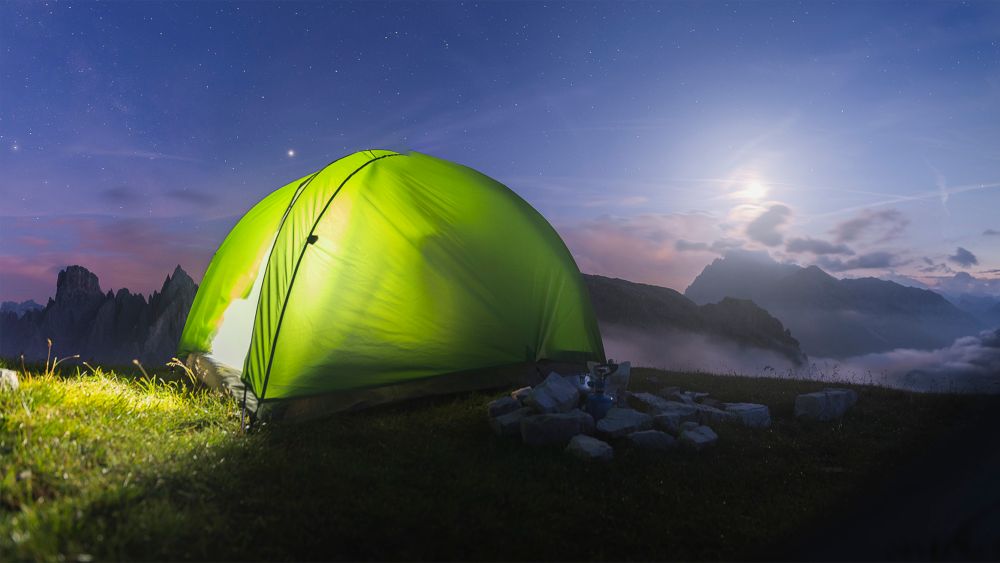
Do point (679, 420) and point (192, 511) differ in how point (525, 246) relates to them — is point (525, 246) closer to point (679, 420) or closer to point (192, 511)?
point (679, 420)

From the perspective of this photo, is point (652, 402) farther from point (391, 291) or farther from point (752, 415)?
point (391, 291)

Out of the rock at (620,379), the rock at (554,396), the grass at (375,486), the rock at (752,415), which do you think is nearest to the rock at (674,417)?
the grass at (375,486)

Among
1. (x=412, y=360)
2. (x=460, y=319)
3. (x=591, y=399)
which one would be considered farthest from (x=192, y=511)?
(x=591, y=399)

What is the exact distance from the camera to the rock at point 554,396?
292 inches

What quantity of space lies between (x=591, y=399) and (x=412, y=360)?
265 centimetres

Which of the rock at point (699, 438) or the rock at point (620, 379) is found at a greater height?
the rock at point (620, 379)

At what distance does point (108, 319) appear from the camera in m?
115

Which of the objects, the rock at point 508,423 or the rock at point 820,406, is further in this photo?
the rock at point 820,406

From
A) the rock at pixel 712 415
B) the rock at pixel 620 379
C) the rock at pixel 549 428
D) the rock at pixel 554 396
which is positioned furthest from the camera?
the rock at pixel 620 379

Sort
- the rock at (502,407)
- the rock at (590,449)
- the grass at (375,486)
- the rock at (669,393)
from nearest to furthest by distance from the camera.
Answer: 1. the grass at (375,486)
2. the rock at (590,449)
3. the rock at (502,407)
4. the rock at (669,393)

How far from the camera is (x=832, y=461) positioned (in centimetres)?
713

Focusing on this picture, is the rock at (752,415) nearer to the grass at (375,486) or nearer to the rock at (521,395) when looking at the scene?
the grass at (375,486)

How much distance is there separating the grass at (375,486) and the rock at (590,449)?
14 centimetres

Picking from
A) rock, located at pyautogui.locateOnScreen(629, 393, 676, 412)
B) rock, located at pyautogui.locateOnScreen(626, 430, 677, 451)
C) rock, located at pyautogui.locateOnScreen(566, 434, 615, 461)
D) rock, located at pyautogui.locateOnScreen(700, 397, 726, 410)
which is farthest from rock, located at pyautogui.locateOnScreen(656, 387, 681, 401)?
rock, located at pyautogui.locateOnScreen(566, 434, 615, 461)
